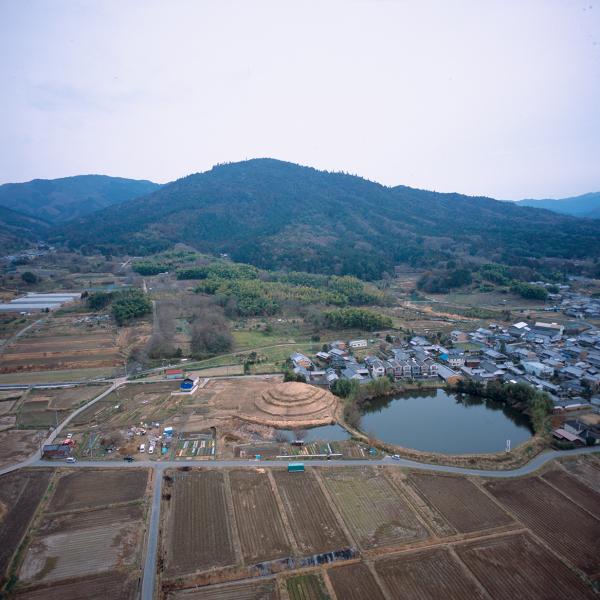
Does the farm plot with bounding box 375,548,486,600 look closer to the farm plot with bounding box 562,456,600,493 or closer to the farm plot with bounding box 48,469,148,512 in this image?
the farm plot with bounding box 562,456,600,493

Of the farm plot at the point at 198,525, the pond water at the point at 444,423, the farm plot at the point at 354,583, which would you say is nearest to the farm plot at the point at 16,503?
the farm plot at the point at 198,525

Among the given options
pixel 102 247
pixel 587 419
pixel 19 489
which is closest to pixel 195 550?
pixel 19 489

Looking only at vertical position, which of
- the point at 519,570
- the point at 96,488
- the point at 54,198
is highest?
the point at 54,198

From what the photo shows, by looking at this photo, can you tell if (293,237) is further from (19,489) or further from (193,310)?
(19,489)

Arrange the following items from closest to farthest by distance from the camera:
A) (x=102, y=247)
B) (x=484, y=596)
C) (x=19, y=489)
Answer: (x=484, y=596) → (x=19, y=489) → (x=102, y=247)

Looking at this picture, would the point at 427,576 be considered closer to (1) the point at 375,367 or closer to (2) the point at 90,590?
(2) the point at 90,590

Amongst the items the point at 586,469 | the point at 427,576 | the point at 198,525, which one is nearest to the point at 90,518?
the point at 198,525
